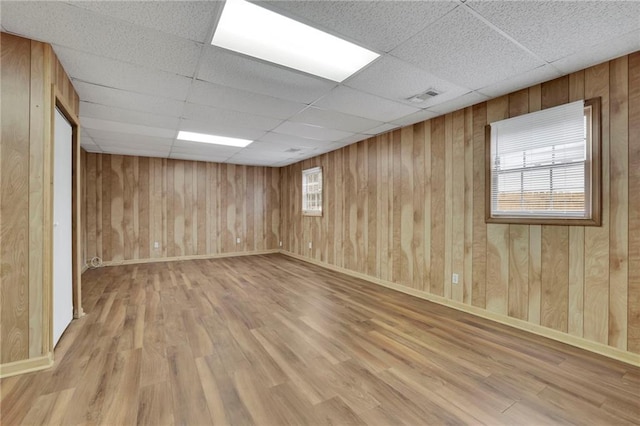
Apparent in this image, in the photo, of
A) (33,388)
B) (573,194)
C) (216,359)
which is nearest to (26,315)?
(33,388)

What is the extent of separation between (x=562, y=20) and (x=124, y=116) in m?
4.44

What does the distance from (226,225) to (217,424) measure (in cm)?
601

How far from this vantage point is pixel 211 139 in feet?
15.7

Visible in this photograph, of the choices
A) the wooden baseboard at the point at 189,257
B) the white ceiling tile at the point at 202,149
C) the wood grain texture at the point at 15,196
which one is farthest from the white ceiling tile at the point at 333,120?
the wooden baseboard at the point at 189,257

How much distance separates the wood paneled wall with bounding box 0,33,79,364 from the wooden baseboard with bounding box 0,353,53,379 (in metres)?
0.03

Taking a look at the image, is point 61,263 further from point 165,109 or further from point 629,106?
point 629,106

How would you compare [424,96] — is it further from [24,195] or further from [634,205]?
[24,195]

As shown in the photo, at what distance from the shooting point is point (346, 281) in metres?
4.65

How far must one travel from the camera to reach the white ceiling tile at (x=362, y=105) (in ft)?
9.54

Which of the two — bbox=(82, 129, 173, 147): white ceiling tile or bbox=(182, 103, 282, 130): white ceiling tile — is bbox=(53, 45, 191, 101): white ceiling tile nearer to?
bbox=(182, 103, 282, 130): white ceiling tile

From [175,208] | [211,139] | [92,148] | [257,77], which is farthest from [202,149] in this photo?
[257,77]

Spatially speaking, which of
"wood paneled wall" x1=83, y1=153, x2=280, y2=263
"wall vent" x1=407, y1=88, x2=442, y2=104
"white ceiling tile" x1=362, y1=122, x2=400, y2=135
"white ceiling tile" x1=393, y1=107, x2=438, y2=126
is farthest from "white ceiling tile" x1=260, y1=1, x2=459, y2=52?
"wood paneled wall" x1=83, y1=153, x2=280, y2=263

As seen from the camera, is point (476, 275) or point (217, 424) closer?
point (217, 424)

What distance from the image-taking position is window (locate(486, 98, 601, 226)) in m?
2.36
